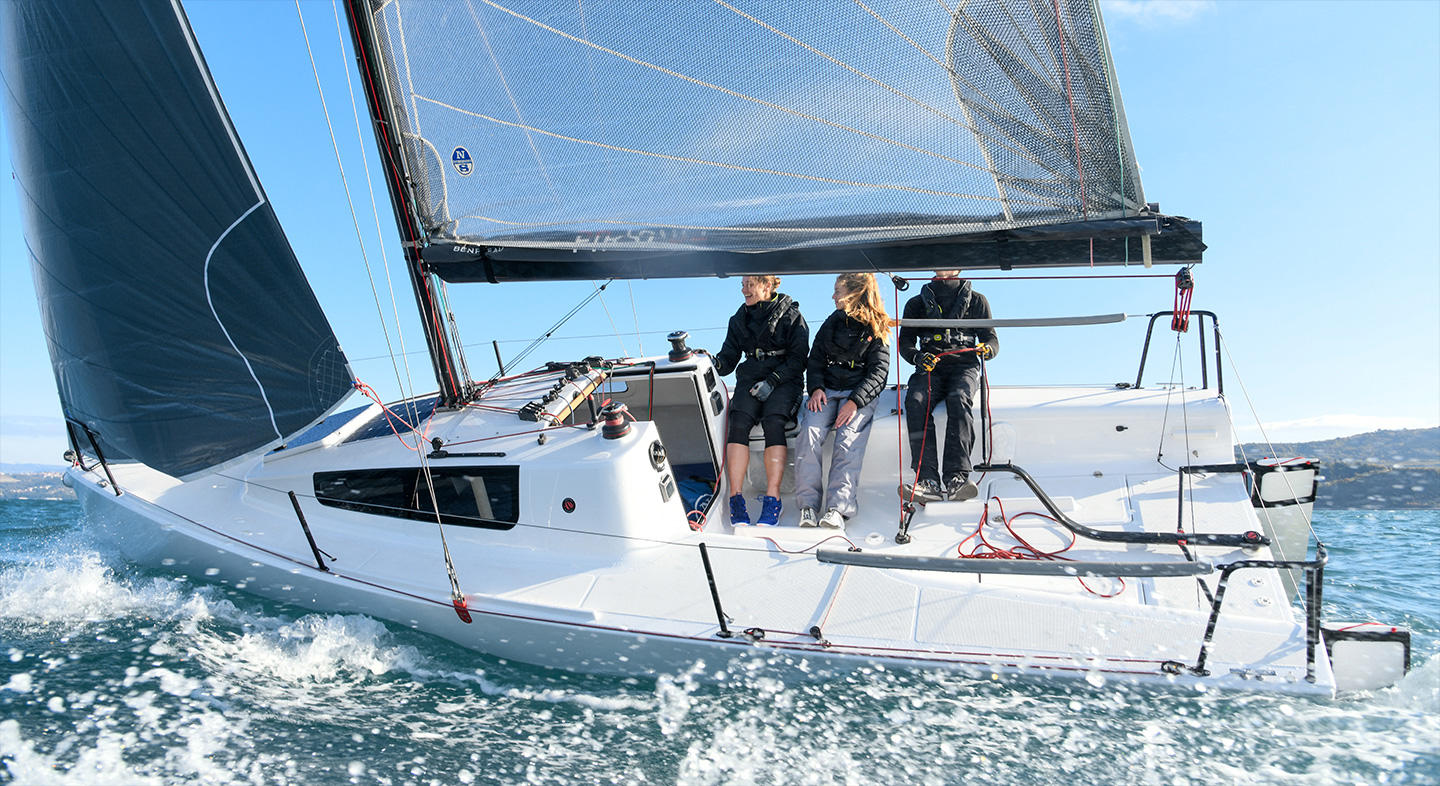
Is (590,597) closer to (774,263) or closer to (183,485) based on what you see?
(774,263)

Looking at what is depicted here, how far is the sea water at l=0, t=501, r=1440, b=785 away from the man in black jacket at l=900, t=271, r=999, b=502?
5.64 ft

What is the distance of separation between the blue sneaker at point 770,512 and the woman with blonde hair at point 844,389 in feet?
0.42

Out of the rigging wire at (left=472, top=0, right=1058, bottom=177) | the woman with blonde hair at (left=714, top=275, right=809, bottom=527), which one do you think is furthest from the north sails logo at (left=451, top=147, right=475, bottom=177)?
the woman with blonde hair at (left=714, top=275, right=809, bottom=527)

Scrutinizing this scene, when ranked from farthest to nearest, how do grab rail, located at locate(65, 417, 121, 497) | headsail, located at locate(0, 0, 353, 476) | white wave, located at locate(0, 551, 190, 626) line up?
grab rail, located at locate(65, 417, 121, 497)
white wave, located at locate(0, 551, 190, 626)
headsail, located at locate(0, 0, 353, 476)

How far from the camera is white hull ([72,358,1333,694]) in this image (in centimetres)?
324

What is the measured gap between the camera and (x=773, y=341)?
521 cm

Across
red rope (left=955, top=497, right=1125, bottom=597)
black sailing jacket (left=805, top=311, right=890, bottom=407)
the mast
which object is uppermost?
the mast

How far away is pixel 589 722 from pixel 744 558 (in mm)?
1012

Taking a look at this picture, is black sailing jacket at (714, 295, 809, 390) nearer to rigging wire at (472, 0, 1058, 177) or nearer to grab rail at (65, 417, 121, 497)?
rigging wire at (472, 0, 1058, 177)

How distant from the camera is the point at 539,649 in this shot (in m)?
3.68

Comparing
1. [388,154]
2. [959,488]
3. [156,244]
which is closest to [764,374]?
[959,488]

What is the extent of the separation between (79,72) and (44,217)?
2.63ft

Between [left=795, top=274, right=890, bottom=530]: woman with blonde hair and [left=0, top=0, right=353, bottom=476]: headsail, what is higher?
[left=0, top=0, right=353, bottom=476]: headsail

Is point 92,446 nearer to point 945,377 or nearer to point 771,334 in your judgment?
point 771,334
